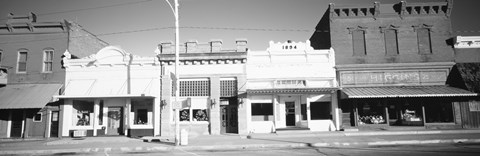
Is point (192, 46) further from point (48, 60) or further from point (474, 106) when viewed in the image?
point (474, 106)

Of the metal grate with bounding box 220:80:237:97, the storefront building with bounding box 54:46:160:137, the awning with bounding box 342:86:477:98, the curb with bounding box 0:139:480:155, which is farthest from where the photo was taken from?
the metal grate with bounding box 220:80:237:97

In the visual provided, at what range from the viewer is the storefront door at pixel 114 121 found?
20.9 m

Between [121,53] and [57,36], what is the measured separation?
17.9 ft

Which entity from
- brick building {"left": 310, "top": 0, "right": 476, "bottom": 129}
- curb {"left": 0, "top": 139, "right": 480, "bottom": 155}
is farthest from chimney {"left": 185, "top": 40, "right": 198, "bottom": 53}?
brick building {"left": 310, "top": 0, "right": 476, "bottom": 129}

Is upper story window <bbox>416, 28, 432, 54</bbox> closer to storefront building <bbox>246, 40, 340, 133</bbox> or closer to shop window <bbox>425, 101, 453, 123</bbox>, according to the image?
shop window <bbox>425, 101, 453, 123</bbox>

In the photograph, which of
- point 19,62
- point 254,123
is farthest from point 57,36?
point 254,123

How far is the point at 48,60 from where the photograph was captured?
21703mm

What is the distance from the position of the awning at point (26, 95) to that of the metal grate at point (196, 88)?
29.0ft

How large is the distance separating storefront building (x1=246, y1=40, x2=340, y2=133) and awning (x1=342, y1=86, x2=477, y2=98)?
174 centimetres

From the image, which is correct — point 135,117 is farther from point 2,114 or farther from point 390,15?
point 390,15

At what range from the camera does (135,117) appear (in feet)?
68.7

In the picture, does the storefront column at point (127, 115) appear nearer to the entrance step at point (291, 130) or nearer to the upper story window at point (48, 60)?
the upper story window at point (48, 60)

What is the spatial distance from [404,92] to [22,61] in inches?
1107

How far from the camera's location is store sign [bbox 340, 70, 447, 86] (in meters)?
20.2
